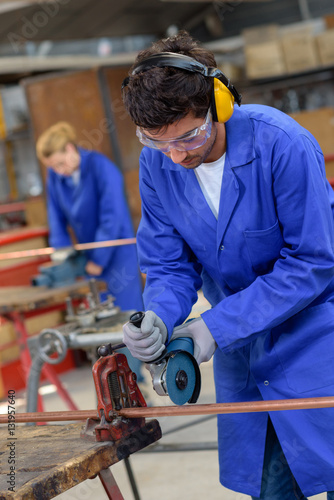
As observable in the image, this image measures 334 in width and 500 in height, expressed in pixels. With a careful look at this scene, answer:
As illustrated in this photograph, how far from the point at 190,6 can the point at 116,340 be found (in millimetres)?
8600

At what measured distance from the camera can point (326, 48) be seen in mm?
7754

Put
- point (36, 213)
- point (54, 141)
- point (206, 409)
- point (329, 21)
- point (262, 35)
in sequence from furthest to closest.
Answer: point (329, 21) → point (262, 35) → point (36, 213) → point (54, 141) → point (206, 409)

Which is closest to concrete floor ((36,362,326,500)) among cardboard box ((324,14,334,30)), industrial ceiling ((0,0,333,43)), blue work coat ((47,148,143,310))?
blue work coat ((47,148,143,310))

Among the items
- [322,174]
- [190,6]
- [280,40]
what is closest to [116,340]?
[322,174]

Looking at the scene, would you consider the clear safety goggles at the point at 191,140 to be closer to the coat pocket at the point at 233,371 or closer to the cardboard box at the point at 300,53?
the coat pocket at the point at 233,371

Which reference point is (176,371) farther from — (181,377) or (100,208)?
(100,208)

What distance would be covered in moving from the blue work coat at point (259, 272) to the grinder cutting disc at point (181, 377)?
0.08 m

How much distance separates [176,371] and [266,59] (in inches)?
281

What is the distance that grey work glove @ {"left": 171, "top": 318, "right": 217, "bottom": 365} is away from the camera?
4.84ft

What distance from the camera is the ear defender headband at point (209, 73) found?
132cm

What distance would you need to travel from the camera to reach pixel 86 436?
1.44 m

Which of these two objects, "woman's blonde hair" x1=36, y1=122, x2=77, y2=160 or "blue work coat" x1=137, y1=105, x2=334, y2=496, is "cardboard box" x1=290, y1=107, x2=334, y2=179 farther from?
"blue work coat" x1=137, y1=105, x2=334, y2=496

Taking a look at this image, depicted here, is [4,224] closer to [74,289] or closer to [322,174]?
[74,289]

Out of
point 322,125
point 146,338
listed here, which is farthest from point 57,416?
point 322,125
